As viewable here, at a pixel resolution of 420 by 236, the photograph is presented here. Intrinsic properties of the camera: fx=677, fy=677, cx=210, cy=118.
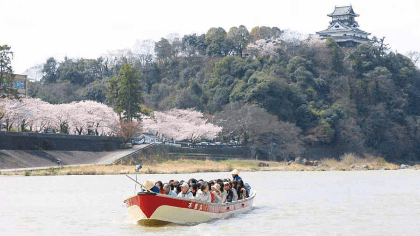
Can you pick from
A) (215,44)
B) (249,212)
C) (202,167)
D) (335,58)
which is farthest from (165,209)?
(215,44)

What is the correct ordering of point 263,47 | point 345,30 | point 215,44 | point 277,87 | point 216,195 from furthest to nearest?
point 345,30
point 215,44
point 263,47
point 277,87
point 216,195

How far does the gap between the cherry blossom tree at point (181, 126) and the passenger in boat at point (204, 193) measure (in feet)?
187

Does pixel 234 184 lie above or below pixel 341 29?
below

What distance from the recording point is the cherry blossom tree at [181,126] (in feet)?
267

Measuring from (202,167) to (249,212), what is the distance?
34.2 meters

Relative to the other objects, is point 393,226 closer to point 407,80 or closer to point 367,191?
point 367,191

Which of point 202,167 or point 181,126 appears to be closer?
point 202,167

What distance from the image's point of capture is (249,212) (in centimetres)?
2780

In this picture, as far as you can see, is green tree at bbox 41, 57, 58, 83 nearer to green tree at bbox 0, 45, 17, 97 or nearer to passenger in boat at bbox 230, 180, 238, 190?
green tree at bbox 0, 45, 17, 97

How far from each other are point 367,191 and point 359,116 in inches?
2383

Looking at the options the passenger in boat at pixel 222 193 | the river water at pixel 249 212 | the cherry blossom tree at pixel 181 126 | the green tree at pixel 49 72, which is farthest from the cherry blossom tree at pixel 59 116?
the passenger in boat at pixel 222 193

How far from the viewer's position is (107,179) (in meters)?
45.7

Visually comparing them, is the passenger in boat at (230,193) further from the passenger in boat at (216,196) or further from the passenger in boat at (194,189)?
the passenger in boat at (194,189)

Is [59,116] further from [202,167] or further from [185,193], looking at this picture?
[185,193]
